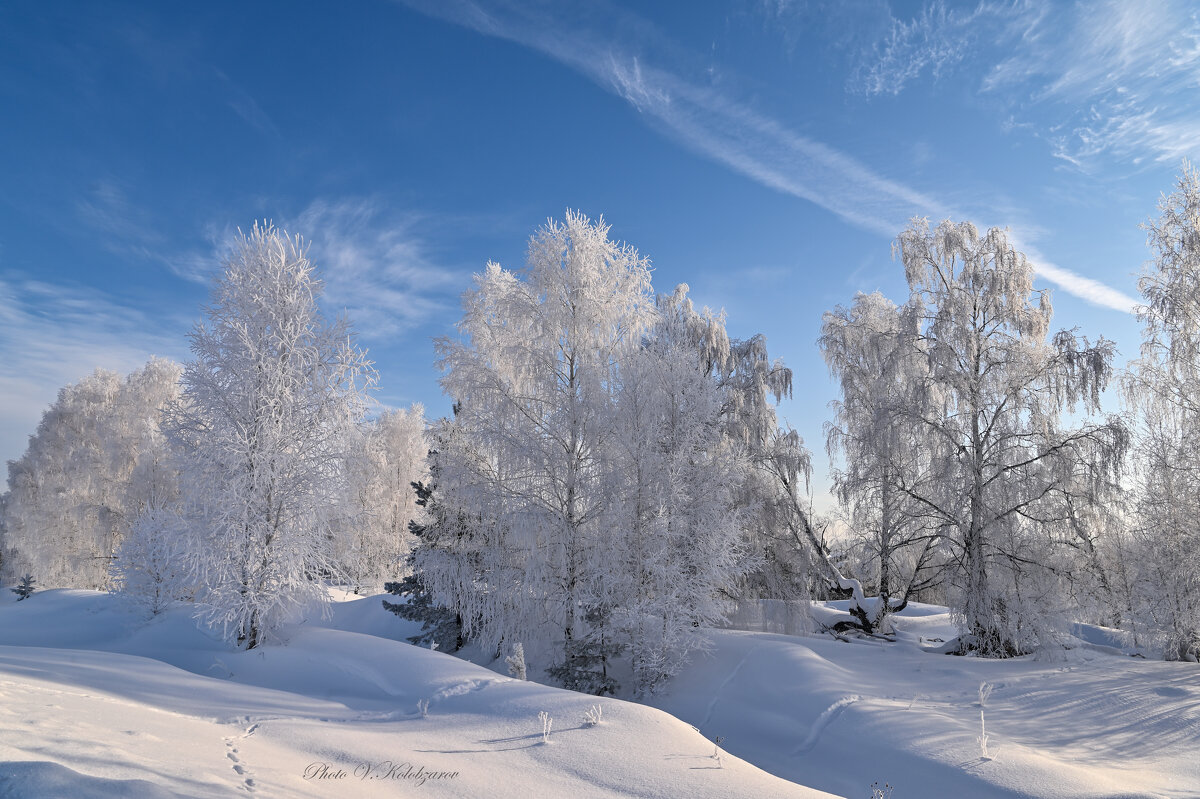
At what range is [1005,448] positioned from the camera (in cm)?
1476

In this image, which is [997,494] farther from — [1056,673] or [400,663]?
[400,663]

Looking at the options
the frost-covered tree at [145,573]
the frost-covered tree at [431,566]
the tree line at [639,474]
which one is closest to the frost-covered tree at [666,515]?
the tree line at [639,474]

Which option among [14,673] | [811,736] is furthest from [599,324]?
[14,673]

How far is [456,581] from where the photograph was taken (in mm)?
15094

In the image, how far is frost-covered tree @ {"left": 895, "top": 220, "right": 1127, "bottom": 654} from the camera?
14070 mm

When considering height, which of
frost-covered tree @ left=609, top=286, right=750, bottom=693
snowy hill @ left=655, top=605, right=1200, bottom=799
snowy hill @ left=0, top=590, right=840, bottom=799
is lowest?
snowy hill @ left=655, top=605, right=1200, bottom=799

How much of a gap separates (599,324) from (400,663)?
841cm

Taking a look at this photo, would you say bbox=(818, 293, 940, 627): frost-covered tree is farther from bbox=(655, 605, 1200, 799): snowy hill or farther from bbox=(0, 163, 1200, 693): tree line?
bbox=(655, 605, 1200, 799): snowy hill

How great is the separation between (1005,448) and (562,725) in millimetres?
13206

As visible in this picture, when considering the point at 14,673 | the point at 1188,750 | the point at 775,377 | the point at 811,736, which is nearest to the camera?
the point at 14,673

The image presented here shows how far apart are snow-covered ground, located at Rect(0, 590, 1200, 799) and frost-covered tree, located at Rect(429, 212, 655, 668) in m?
3.38

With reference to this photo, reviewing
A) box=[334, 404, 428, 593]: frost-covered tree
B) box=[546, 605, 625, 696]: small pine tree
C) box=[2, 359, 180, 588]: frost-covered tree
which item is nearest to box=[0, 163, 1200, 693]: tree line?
box=[546, 605, 625, 696]: small pine tree

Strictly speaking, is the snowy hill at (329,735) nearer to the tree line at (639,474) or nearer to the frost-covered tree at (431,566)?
the tree line at (639,474)

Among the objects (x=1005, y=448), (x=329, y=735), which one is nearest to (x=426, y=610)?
(x=329, y=735)
